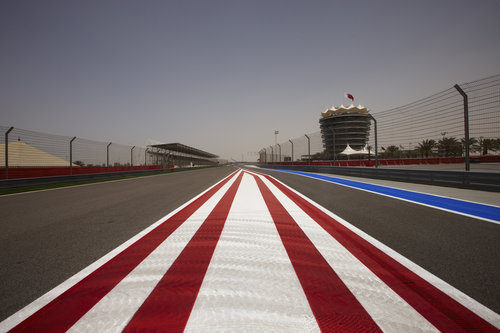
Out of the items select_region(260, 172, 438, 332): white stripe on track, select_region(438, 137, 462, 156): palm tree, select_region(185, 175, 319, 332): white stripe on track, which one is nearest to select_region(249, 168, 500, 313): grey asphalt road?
select_region(260, 172, 438, 332): white stripe on track

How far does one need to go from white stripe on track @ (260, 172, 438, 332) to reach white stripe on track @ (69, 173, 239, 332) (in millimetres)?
1521

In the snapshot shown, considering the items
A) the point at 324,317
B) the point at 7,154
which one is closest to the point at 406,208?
the point at 324,317

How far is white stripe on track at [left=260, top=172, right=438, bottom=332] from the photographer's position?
129 centimetres

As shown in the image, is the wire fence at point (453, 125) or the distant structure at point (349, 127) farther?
the distant structure at point (349, 127)

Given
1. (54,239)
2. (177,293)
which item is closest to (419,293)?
(177,293)

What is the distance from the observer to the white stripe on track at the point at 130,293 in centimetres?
129

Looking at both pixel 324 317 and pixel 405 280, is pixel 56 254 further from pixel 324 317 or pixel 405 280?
pixel 405 280

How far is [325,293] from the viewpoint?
5.24 feet

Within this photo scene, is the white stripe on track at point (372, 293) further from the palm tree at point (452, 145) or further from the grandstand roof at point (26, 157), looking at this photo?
the grandstand roof at point (26, 157)

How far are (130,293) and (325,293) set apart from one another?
4.70 ft

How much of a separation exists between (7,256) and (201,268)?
2.19 m

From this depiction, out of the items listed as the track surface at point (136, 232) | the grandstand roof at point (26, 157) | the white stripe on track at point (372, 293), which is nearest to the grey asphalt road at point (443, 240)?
the track surface at point (136, 232)

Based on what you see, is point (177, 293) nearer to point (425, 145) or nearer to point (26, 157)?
point (26, 157)

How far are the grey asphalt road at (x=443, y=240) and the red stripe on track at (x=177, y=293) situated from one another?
2013 mm
